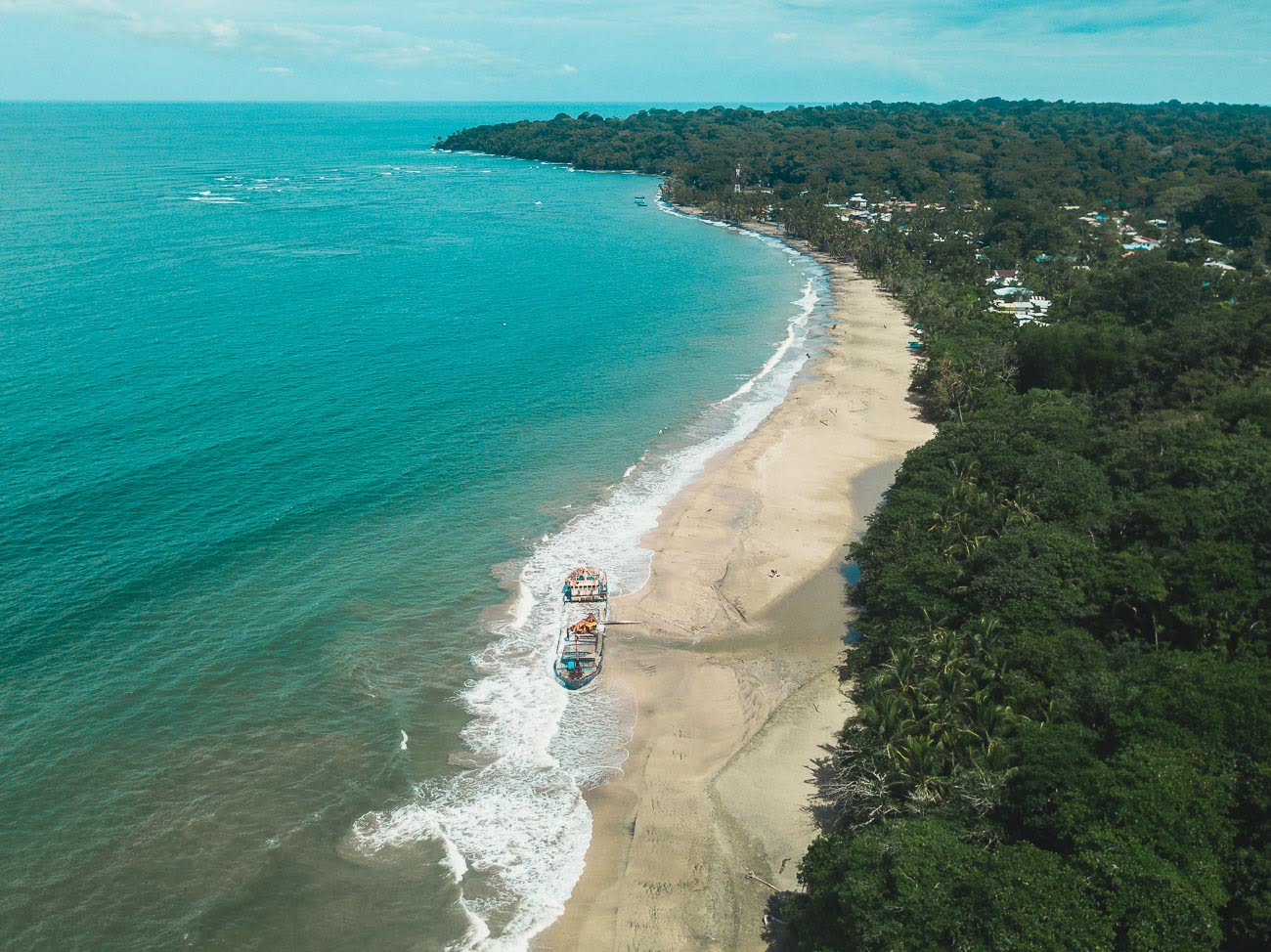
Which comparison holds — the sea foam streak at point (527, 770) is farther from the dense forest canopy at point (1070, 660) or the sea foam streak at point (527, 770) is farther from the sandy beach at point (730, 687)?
the dense forest canopy at point (1070, 660)

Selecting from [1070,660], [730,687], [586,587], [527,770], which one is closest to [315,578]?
[586,587]

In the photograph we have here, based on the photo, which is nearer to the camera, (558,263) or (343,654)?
(343,654)

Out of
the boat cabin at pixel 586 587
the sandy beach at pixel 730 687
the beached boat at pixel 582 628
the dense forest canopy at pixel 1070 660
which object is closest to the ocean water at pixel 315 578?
the beached boat at pixel 582 628

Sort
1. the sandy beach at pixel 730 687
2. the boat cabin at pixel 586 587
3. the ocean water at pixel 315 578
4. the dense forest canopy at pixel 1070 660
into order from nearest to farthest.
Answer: the dense forest canopy at pixel 1070 660 → the sandy beach at pixel 730 687 → the ocean water at pixel 315 578 → the boat cabin at pixel 586 587

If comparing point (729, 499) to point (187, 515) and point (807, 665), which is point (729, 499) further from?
point (187, 515)

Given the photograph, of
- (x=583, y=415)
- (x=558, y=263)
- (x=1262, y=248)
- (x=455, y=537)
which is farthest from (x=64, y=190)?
(x=1262, y=248)

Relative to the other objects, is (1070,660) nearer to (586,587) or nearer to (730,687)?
(730,687)

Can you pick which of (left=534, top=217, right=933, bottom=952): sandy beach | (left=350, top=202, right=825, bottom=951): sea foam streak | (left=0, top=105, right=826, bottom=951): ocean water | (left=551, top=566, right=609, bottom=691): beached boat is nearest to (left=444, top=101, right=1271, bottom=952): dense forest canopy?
(left=534, top=217, right=933, bottom=952): sandy beach
